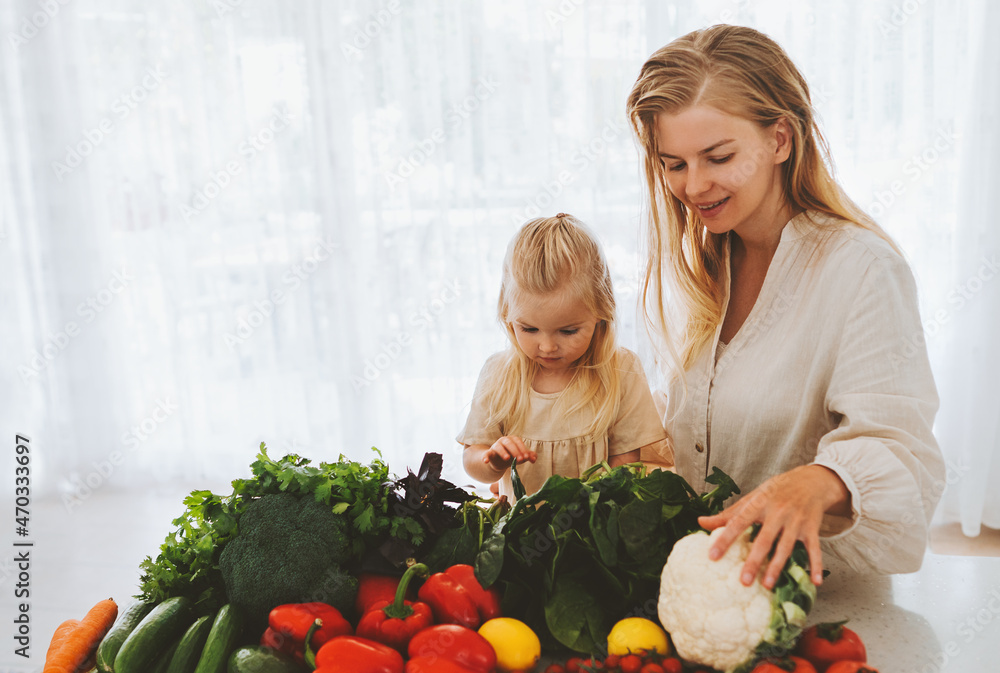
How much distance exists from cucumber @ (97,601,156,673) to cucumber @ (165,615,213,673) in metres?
0.09

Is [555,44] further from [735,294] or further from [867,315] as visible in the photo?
[867,315]

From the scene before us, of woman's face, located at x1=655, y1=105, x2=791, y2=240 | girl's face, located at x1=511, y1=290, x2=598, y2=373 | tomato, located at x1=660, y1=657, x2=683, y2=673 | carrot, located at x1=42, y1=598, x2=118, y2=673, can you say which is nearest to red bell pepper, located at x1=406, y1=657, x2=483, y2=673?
tomato, located at x1=660, y1=657, x2=683, y2=673

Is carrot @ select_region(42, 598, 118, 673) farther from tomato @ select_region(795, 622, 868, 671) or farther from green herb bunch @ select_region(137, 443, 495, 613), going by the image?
tomato @ select_region(795, 622, 868, 671)

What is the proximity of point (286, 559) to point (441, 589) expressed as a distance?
8.5 inches

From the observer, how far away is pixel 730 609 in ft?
2.71

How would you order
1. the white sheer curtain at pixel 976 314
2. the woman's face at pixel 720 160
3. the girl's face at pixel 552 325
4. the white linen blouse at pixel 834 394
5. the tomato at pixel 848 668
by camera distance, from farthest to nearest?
the white sheer curtain at pixel 976 314 < the girl's face at pixel 552 325 < the woman's face at pixel 720 160 < the white linen blouse at pixel 834 394 < the tomato at pixel 848 668

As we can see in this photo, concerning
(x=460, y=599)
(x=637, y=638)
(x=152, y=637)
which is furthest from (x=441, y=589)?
(x=152, y=637)

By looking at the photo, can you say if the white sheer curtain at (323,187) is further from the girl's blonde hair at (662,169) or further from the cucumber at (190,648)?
the cucumber at (190,648)

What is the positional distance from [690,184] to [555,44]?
208cm

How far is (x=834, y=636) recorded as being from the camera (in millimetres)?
842

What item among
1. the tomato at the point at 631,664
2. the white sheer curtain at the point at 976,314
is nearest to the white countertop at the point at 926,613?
the tomato at the point at 631,664

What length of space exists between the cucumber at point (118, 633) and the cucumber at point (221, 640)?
119 millimetres

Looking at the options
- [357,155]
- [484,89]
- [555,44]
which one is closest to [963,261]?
[555,44]

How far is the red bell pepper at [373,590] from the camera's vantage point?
3.39ft
